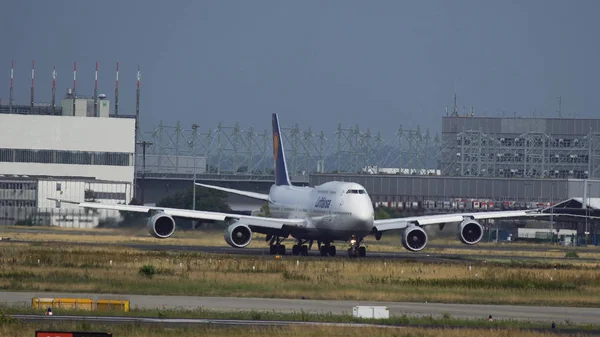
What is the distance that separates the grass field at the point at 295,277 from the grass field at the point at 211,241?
17.2m

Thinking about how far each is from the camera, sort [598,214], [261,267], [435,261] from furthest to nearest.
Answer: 1. [598,214]
2. [435,261]
3. [261,267]

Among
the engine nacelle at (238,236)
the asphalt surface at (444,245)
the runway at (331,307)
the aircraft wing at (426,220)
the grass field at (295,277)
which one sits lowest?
the asphalt surface at (444,245)

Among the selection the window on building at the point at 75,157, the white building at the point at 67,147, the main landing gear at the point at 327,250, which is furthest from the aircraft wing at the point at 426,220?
the window on building at the point at 75,157

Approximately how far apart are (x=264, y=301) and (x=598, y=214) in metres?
74.8

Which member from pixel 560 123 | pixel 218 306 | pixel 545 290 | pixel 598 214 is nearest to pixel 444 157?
pixel 560 123

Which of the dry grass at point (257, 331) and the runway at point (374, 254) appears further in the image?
the runway at point (374, 254)

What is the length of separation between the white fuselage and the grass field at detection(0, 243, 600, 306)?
14.6ft

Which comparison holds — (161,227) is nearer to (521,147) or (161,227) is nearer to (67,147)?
(67,147)

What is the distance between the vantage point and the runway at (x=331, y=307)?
131 ft

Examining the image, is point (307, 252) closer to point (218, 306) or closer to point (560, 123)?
point (218, 306)

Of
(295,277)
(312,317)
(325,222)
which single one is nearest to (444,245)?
(325,222)

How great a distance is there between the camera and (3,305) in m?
38.2

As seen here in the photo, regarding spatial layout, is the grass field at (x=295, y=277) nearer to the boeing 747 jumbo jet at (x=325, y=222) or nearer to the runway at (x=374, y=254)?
the boeing 747 jumbo jet at (x=325, y=222)

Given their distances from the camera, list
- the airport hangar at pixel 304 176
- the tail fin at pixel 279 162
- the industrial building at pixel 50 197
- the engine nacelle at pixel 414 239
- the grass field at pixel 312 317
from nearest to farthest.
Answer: the grass field at pixel 312 317, the engine nacelle at pixel 414 239, the tail fin at pixel 279 162, the industrial building at pixel 50 197, the airport hangar at pixel 304 176
